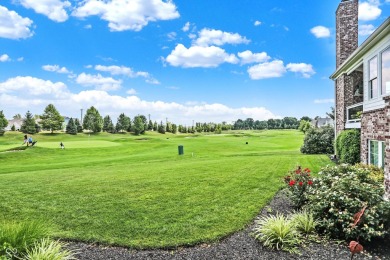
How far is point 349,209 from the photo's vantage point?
17.0 ft

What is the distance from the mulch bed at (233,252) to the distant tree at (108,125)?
62313 mm

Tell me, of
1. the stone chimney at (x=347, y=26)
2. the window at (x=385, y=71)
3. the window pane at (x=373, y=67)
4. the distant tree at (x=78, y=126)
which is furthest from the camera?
the distant tree at (x=78, y=126)

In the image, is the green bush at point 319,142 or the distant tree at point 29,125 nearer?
the green bush at point 319,142

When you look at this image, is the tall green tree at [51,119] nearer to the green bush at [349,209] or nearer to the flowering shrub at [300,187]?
the flowering shrub at [300,187]

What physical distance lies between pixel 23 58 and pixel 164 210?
85.9 feet

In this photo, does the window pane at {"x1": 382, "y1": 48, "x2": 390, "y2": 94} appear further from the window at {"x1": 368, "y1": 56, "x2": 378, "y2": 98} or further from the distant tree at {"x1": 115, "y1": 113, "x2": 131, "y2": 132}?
the distant tree at {"x1": 115, "y1": 113, "x2": 131, "y2": 132}

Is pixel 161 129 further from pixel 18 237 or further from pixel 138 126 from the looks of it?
pixel 18 237

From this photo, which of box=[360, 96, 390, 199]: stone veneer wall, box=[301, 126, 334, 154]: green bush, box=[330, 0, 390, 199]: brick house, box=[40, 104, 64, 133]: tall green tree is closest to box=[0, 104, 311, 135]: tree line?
box=[40, 104, 64, 133]: tall green tree

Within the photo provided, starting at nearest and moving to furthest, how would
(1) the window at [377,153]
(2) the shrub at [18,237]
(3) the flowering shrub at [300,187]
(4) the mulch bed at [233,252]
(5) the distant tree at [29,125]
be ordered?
1. (2) the shrub at [18,237]
2. (4) the mulch bed at [233,252]
3. (3) the flowering shrub at [300,187]
4. (1) the window at [377,153]
5. (5) the distant tree at [29,125]

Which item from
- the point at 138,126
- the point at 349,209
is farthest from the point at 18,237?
the point at 138,126

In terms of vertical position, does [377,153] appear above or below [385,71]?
below

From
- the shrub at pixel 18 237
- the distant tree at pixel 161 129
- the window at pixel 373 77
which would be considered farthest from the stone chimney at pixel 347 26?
the distant tree at pixel 161 129

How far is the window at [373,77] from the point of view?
1015 centimetres

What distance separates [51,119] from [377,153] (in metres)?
57.4
